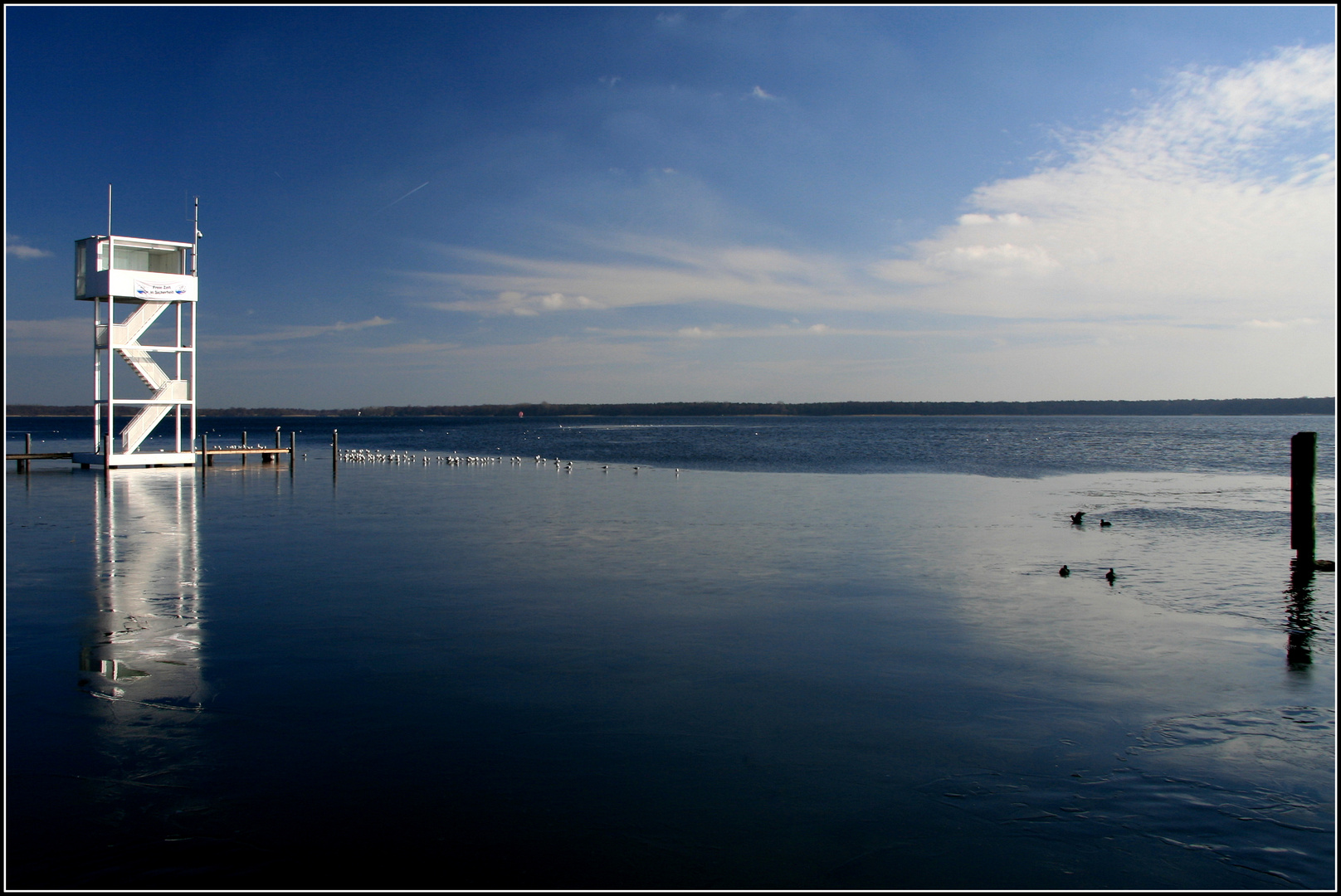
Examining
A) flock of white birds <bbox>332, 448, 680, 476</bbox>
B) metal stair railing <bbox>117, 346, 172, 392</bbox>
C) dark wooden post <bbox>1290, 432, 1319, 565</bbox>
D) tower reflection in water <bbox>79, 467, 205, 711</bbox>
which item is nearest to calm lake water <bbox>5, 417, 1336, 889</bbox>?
tower reflection in water <bbox>79, 467, 205, 711</bbox>

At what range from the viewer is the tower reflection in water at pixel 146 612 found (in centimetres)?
924

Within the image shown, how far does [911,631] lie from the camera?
11898 millimetres

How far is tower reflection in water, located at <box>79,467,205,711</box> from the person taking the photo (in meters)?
9.24

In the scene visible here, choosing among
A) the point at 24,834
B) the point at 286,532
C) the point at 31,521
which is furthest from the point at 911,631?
the point at 31,521

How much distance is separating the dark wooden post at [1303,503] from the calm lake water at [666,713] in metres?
1.00

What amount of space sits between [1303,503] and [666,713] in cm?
1430

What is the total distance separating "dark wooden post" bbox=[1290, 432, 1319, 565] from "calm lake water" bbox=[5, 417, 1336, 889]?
39.5 inches

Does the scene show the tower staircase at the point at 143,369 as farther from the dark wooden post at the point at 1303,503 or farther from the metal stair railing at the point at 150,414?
the dark wooden post at the point at 1303,503

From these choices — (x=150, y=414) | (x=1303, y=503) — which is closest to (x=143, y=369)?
(x=150, y=414)

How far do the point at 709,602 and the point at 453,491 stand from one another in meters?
21.8

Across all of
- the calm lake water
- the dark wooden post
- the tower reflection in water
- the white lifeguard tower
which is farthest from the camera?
the white lifeguard tower

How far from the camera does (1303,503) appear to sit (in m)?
16.4

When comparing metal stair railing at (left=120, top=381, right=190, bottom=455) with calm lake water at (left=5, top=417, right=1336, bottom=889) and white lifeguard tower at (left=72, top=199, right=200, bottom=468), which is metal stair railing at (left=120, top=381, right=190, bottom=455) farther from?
calm lake water at (left=5, top=417, right=1336, bottom=889)

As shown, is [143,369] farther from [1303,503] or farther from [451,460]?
[1303,503]
